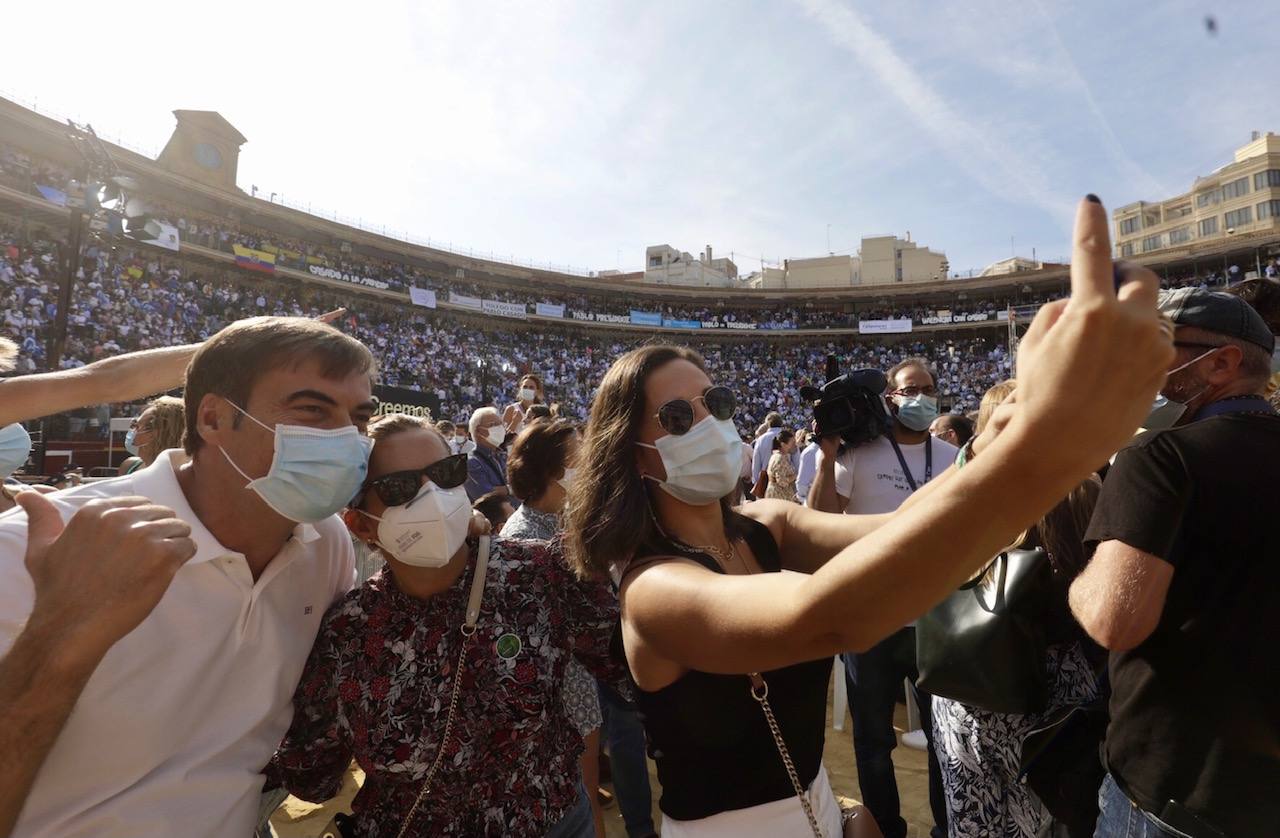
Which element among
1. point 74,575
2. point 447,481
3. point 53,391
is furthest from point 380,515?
point 53,391

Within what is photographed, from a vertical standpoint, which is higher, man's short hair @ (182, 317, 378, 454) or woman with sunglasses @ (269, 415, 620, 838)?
man's short hair @ (182, 317, 378, 454)

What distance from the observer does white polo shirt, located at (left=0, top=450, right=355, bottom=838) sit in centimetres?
134

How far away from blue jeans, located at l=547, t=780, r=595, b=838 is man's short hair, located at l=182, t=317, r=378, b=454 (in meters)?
1.46

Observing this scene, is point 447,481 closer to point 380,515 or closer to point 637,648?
point 380,515

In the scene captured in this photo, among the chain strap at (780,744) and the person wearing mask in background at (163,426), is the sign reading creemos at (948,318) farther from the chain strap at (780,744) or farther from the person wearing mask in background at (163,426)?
the chain strap at (780,744)

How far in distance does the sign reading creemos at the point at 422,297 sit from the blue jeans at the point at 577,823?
1331 inches

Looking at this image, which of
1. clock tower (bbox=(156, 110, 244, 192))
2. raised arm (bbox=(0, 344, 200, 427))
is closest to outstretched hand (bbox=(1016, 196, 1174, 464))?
raised arm (bbox=(0, 344, 200, 427))

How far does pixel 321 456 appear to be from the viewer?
5.69 feet

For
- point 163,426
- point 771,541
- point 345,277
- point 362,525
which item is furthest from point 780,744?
point 345,277

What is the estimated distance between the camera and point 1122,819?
5.67ft

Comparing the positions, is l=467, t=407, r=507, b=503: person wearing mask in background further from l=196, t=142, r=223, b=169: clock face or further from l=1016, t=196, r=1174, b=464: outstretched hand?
l=196, t=142, r=223, b=169: clock face

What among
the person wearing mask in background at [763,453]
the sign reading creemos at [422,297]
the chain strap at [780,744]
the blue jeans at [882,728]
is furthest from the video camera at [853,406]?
the sign reading creemos at [422,297]

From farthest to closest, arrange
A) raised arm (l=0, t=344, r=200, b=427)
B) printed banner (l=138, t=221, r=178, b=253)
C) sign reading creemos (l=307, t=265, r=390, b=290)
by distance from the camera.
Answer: sign reading creemos (l=307, t=265, r=390, b=290)
printed banner (l=138, t=221, r=178, b=253)
raised arm (l=0, t=344, r=200, b=427)

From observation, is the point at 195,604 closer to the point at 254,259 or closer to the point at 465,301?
the point at 254,259
